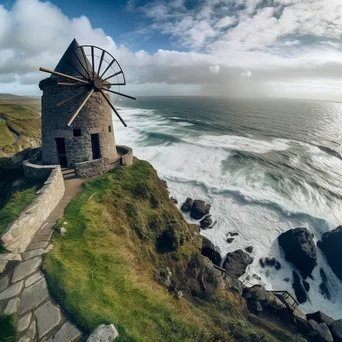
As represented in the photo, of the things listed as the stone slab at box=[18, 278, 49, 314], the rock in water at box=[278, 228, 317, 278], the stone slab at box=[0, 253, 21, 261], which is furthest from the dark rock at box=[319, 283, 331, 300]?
the stone slab at box=[0, 253, 21, 261]

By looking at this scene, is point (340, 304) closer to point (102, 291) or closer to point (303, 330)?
point (303, 330)

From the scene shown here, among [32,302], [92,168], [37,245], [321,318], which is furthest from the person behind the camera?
[92,168]

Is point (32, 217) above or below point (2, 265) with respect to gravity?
above

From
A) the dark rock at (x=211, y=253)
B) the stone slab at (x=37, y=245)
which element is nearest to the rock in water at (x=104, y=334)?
the stone slab at (x=37, y=245)

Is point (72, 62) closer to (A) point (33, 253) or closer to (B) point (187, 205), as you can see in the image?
(A) point (33, 253)

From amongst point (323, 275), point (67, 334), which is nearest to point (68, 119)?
point (67, 334)

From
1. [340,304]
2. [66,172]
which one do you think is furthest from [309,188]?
[66,172]

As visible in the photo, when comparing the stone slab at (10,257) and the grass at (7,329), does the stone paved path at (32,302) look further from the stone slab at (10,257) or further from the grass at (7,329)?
the grass at (7,329)
